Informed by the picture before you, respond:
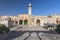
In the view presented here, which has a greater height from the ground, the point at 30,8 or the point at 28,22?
the point at 30,8

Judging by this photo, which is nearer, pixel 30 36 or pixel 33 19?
pixel 30 36

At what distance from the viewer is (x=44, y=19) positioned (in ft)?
302

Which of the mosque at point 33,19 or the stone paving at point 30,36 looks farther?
the mosque at point 33,19

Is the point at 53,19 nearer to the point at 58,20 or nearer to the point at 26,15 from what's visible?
the point at 58,20

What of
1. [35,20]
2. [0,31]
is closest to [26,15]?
[35,20]

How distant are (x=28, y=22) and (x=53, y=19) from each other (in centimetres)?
1571

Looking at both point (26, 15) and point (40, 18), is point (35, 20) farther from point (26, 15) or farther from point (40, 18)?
point (26, 15)

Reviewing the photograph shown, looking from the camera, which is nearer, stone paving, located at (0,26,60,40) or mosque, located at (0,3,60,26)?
stone paving, located at (0,26,60,40)

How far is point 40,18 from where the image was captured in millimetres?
93938

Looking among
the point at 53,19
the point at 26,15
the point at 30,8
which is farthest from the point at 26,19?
the point at 53,19

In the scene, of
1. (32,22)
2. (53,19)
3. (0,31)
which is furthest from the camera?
(32,22)

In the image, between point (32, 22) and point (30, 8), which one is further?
point (30, 8)

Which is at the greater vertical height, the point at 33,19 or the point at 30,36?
the point at 33,19

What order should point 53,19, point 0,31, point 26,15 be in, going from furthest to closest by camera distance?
point 26,15 → point 53,19 → point 0,31
